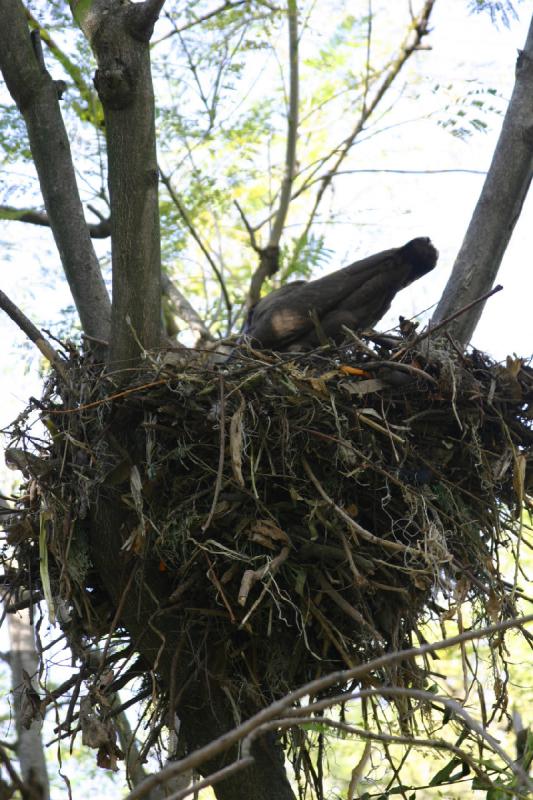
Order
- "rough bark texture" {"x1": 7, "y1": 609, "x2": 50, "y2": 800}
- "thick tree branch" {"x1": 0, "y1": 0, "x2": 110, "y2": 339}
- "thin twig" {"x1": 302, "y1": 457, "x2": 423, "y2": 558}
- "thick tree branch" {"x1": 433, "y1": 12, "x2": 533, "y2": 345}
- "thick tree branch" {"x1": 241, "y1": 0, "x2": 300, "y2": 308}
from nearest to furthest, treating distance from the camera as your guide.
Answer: "thin twig" {"x1": 302, "y1": 457, "x2": 423, "y2": 558}
"thick tree branch" {"x1": 0, "y1": 0, "x2": 110, "y2": 339}
"thick tree branch" {"x1": 433, "y1": 12, "x2": 533, "y2": 345}
"rough bark texture" {"x1": 7, "y1": 609, "x2": 50, "y2": 800}
"thick tree branch" {"x1": 241, "y1": 0, "x2": 300, "y2": 308}

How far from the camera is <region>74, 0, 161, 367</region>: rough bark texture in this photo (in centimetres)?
438

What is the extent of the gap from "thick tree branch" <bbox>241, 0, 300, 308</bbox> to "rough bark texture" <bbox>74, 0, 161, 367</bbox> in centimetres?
334

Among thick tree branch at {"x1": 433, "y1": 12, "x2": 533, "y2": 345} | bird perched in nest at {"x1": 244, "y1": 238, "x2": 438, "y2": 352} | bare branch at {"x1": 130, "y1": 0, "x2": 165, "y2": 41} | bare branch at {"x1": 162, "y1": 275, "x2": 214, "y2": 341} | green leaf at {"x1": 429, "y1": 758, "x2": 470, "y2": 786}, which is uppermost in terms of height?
bare branch at {"x1": 162, "y1": 275, "x2": 214, "y2": 341}

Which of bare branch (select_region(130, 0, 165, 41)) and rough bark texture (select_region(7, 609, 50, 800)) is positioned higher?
bare branch (select_region(130, 0, 165, 41))

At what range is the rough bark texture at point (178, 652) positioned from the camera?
4465 mm

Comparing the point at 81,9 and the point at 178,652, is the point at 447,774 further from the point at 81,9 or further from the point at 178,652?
the point at 81,9

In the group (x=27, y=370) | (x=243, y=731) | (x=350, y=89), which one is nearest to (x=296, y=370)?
(x=243, y=731)

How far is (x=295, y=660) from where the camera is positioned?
14.8 ft

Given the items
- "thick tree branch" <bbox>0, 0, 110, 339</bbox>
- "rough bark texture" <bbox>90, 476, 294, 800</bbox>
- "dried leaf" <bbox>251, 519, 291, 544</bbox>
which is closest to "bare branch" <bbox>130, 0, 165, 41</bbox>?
"thick tree branch" <bbox>0, 0, 110, 339</bbox>

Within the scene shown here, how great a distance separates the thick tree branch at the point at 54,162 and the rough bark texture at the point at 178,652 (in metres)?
0.98

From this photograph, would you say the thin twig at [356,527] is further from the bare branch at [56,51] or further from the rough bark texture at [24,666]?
the bare branch at [56,51]

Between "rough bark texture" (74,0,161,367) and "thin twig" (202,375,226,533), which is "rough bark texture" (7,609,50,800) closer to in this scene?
"thin twig" (202,375,226,533)

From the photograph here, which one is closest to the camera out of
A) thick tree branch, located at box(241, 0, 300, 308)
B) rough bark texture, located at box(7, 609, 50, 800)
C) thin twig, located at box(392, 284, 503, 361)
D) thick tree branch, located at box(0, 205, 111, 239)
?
thin twig, located at box(392, 284, 503, 361)

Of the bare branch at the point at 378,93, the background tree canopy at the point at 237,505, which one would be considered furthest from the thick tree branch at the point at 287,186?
the background tree canopy at the point at 237,505
